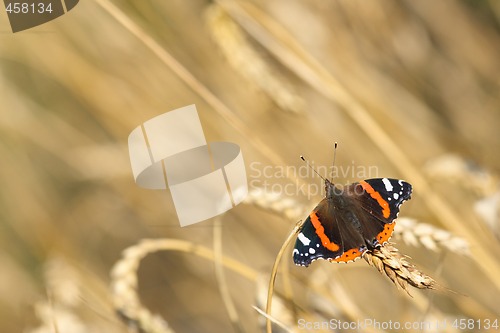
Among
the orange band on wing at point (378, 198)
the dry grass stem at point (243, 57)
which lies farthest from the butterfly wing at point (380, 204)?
the dry grass stem at point (243, 57)

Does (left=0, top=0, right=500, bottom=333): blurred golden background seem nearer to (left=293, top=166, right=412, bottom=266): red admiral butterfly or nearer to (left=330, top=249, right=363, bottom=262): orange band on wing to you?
(left=293, top=166, right=412, bottom=266): red admiral butterfly

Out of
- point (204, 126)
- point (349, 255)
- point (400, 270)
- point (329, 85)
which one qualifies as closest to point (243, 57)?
point (329, 85)

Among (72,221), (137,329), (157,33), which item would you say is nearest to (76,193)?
(72,221)

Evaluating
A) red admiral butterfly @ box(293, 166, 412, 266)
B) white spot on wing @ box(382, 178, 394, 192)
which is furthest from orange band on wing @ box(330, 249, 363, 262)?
white spot on wing @ box(382, 178, 394, 192)

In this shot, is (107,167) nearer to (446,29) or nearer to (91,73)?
(91,73)

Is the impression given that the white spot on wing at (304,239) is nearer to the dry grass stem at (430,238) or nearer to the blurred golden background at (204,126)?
the dry grass stem at (430,238)
